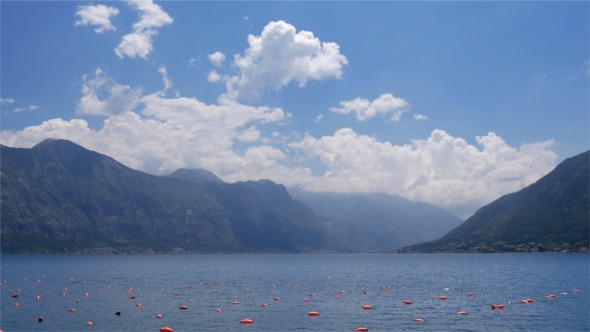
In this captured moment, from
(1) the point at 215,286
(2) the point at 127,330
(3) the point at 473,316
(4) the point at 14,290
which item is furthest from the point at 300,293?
(4) the point at 14,290

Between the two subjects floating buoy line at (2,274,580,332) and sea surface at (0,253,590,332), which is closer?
sea surface at (0,253,590,332)

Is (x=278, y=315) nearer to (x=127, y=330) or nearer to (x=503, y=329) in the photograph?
(x=127, y=330)

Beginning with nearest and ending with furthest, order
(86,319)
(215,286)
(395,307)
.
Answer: (86,319) < (395,307) < (215,286)

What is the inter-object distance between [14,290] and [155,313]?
225 feet

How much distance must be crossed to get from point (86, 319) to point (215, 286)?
219 feet

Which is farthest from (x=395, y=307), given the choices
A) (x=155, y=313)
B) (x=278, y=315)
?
(x=155, y=313)

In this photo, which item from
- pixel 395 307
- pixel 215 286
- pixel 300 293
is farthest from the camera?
pixel 215 286

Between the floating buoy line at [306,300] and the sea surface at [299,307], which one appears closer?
the sea surface at [299,307]

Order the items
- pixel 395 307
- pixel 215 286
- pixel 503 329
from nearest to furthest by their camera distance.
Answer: pixel 503 329
pixel 395 307
pixel 215 286

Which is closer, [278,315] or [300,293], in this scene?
[278,315]

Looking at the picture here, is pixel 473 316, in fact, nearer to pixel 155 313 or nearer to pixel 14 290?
pixel 155 313

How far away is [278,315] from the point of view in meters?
95.2

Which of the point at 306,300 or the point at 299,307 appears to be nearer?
the point at 299,307

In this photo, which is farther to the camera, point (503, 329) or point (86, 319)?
point (86, 319)
